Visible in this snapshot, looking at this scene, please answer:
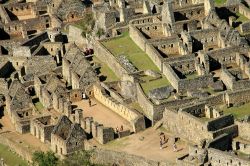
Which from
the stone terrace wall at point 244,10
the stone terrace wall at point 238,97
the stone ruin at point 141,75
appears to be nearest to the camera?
the stone ruin at point 141,75

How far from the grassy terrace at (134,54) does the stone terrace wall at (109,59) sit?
651 millimetres

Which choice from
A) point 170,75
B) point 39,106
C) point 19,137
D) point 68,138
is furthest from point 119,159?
point 39,106

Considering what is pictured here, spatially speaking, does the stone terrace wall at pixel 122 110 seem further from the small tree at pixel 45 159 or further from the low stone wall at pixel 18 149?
the low stone wall at pixel 18 149

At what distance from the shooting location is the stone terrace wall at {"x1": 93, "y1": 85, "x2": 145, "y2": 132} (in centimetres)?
10888

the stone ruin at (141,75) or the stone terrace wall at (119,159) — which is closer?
the stone terrace wall at (119,159)

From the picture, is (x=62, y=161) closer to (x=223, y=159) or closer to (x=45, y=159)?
(x=45, y=159)

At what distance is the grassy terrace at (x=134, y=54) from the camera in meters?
115

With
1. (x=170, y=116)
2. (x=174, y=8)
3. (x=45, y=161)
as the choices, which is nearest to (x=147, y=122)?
(x=170, y=116)

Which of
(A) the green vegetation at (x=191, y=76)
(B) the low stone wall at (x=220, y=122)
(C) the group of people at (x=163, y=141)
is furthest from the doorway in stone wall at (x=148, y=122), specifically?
(B) the low stone wall at (x=220, y=122)

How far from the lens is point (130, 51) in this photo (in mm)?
124188

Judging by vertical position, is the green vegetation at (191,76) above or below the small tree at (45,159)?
above

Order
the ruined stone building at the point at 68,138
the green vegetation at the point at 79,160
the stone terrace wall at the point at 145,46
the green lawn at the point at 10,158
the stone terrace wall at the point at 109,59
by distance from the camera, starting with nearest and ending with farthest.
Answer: the green vegetation at the point at 79,160 → the ruined stone building at the point at 68,138 → the green lawn at the point at 10,158 → the stone terrace wall at the point at 145,46 → the stone terrace wall at the point at 109,59

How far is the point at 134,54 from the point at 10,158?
64.1 ft

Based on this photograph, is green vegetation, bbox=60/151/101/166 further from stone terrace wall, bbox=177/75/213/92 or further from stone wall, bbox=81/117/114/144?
stone terrace wall, bbox=177/75/213/92
